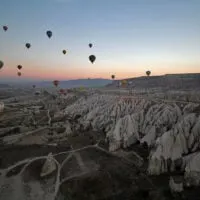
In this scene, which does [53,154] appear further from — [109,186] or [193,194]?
[193,194]

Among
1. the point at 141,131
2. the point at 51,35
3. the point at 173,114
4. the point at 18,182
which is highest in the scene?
the point at 51,35

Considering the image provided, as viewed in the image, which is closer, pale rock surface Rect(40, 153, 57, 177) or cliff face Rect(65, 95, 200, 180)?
cliff face Rect(65, 95, 200, 180)

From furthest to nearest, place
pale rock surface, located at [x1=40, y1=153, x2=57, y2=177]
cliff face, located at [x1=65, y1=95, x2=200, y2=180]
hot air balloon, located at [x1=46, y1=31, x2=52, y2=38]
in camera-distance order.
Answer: hot air balloon, located at [x1=46, y1=31, x2=52, y2=38] → pale rock surface, located at [x1=40, y1=153, x2=57, y2=177] → cliff face, located at [x1=65, y1=95, x2=200, y2=180]

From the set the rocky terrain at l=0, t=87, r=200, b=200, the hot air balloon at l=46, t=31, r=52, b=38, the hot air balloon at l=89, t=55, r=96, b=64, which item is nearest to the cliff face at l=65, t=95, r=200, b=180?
the rocky terrain at l=0, t=87, r=200, b=200

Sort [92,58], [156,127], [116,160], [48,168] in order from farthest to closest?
[92,58] < [156,127] < [116,160] < [48,168]

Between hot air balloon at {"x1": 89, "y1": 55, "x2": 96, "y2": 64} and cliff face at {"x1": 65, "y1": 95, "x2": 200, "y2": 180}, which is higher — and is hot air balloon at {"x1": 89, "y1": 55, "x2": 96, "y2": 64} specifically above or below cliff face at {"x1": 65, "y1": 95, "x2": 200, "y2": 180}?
above

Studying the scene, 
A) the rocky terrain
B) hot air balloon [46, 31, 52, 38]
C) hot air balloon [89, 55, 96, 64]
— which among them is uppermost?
hot air balloon [46, 31, 52, 38]

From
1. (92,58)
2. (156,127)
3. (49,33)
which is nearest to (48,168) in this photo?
(156,127)

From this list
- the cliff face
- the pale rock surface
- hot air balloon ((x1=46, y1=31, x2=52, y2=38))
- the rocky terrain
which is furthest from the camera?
hot air balloon ((x1=46, y1=31, x2=52, y2=38))

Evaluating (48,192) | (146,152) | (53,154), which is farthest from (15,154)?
(146,152)

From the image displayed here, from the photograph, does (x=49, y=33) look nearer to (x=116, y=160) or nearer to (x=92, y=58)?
(x=92, y=58)

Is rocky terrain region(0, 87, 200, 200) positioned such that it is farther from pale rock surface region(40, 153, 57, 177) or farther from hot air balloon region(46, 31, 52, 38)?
hot air balloon region(46, 31, 52, 38)
